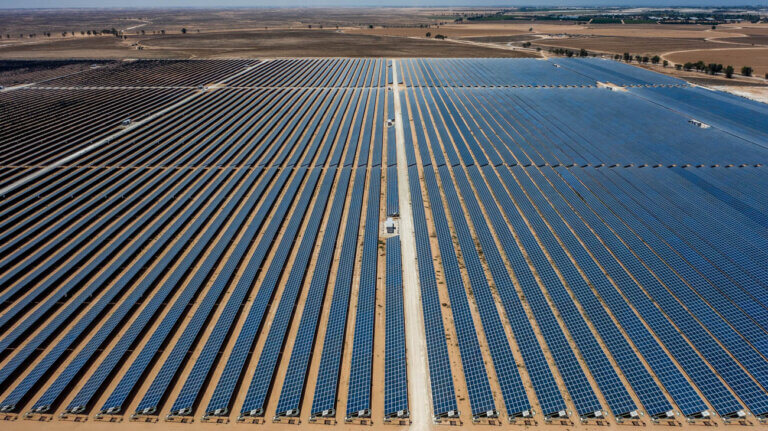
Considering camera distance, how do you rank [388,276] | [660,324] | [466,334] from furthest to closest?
[388,276] < [660,324] < [466,334]

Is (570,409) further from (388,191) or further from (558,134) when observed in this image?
(558,134)

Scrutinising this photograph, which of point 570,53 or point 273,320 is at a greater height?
point 570,53

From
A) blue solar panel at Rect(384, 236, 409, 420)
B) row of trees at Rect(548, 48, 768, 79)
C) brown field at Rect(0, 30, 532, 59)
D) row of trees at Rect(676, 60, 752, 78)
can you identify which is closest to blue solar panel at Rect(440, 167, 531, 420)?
blue solar panel at Rect(384, 236, 409, 420)

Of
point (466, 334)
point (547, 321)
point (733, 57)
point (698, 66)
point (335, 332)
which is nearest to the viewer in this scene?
point (466, 334)

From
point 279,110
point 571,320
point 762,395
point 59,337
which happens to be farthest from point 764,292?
point 279,110

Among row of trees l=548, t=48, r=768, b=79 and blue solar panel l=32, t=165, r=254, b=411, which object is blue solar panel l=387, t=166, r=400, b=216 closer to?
blue solar panel l=32, t=165, r=254, b=411

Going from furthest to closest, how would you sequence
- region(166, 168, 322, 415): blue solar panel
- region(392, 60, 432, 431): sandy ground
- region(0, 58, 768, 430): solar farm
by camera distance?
region(166, 168, 322, 415): blue solar panel → region(0, 58, 768, 430): solar farm → region(392, 60, 432, 431): sandy ground

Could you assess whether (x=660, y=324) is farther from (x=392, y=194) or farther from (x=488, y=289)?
(x=392, y=194)

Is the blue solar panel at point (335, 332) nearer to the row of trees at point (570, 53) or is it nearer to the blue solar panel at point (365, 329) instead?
the blue solar panel at point (365, 329)

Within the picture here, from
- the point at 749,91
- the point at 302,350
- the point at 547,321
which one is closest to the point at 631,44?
the point at 749,91
